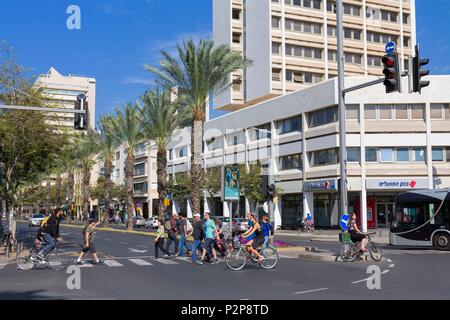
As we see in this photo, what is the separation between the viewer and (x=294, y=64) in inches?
2591

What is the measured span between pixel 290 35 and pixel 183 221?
157 ft

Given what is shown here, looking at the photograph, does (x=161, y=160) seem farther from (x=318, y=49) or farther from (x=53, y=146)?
A: (x=318, y=49)

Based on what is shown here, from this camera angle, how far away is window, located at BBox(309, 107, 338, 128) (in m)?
48.4

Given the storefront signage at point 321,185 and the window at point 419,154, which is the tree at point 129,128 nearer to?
the storefront signage at point 321,185

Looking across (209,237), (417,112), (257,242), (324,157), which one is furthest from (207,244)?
(417,112)

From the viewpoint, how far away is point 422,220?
1032 inches

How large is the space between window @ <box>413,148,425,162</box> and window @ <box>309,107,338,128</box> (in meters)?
7.29

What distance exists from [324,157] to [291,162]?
5.44 metres

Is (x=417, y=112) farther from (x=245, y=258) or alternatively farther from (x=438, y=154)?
(x=245, y=258)

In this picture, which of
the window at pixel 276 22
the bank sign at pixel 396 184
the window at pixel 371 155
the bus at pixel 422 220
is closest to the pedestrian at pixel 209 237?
the bus at pixel 422 220

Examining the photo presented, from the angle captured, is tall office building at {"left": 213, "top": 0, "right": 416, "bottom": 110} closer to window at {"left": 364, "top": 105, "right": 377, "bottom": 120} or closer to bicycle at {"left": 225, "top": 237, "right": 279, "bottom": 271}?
window at {"left": 364, "top": 105, "right": 377, "bottom": 120}

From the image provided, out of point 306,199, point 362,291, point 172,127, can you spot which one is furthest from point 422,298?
point 306,199

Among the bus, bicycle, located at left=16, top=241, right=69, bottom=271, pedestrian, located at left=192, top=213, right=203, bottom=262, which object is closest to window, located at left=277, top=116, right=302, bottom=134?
the bus

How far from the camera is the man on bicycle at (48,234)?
1745 centimetres
